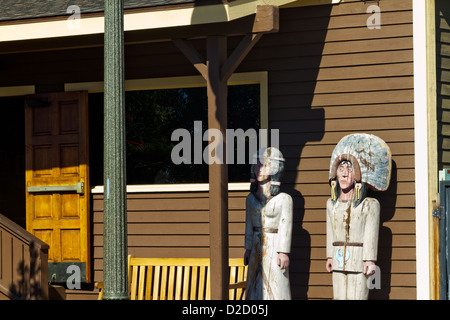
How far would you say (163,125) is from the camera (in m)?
11.0

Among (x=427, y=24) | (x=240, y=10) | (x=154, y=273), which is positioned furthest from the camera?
(x=154, y=273)

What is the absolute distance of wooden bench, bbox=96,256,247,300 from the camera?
1011 cm

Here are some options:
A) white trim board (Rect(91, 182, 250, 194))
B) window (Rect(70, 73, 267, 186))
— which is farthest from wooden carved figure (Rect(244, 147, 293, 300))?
window (Rect(70, 73, 267, 186))

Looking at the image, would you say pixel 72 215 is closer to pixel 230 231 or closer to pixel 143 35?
pixel 230 231

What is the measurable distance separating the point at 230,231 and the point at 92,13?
3.33 m

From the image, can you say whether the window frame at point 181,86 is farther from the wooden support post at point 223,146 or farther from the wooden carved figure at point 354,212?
the wooden support post at point 223,146

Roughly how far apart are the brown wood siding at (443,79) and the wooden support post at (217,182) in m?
2.89

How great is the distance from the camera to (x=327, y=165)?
10.2 m

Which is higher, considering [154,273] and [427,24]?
[427,24]

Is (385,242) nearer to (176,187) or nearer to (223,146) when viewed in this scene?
(223,146)

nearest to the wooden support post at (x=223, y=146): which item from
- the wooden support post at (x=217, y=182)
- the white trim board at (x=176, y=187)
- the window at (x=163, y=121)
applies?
the wooden support post at (x=217, y=182)

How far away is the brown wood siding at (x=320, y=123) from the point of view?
9859 mm
